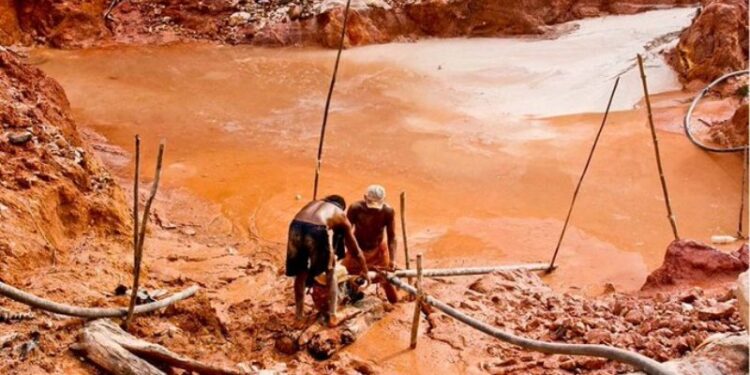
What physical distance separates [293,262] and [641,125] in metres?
7.54

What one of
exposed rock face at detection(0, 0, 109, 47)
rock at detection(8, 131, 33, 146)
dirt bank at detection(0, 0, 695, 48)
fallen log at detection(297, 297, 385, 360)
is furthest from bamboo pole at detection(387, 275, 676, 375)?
exposed rock face at detection(0, 0, 109, 47)

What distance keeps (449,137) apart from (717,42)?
16.4ft

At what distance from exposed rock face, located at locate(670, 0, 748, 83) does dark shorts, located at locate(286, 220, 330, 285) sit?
30.5 ft

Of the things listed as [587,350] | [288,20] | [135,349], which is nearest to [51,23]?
[288,20]

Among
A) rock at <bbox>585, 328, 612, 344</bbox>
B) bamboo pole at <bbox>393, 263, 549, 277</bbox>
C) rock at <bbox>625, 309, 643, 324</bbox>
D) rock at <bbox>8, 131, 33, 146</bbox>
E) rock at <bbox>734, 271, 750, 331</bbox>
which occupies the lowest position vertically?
bamboo pole at <bbox>393, 263, 549, 277</bbox>

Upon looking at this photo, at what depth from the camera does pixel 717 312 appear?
169 inches

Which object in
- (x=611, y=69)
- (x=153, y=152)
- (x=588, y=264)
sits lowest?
(x=588, y=264)

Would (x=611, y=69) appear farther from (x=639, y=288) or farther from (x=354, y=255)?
(x=354, y=255)

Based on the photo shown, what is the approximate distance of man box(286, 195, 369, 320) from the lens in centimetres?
469

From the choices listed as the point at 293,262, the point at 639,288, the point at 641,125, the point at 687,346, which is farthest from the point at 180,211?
the point at 641,125

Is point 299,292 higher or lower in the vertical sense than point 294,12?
lower

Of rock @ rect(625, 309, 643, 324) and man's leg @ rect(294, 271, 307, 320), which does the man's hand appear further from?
rock @ rect(625, 309, 643, 324)

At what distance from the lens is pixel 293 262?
4.80m

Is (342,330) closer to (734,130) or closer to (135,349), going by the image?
(135,349)
